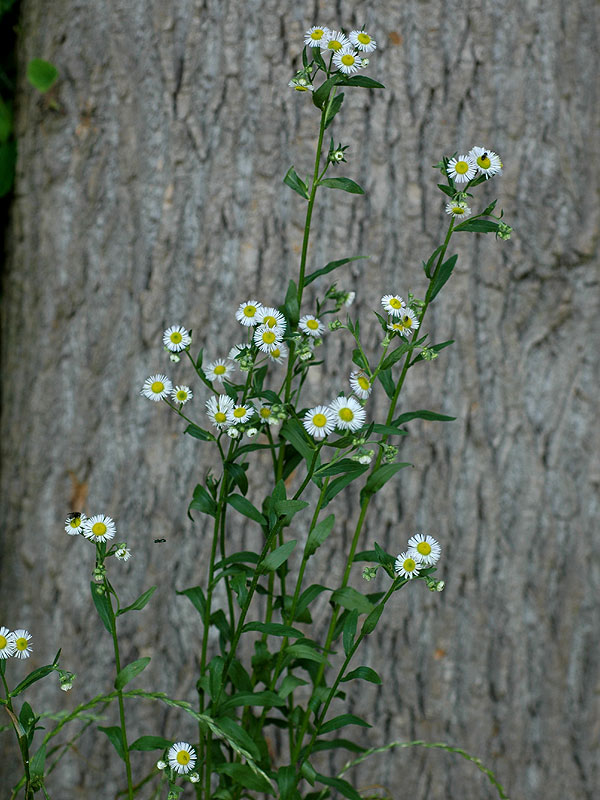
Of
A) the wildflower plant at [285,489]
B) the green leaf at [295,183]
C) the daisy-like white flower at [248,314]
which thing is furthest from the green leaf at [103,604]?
the green leaf at [295,183]

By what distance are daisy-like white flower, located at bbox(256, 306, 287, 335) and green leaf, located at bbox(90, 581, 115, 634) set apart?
0.22m

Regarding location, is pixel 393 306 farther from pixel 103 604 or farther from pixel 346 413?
pixel 103 604

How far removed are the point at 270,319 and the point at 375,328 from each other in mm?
558

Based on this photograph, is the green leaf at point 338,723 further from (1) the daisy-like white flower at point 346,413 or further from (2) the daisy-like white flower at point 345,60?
(2) the daisy-like white flower at point 345,60

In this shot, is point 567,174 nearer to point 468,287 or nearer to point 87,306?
point 468,287

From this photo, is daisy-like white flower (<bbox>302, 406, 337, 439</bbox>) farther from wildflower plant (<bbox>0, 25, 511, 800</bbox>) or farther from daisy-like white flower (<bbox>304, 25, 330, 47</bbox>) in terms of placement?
daisy-like white flower (<bbox>304, 25, 330, 47</bbox>)

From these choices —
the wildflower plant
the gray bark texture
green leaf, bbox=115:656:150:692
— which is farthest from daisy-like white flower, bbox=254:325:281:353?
the gray bark texture

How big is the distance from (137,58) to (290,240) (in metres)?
0.36

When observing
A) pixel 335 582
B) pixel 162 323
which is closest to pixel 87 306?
pixel 162 323

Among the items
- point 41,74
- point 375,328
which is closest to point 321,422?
point 375,328

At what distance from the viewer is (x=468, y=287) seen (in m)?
1.10

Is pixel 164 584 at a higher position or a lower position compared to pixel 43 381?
lower

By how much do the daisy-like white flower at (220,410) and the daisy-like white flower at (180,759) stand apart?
23 cm

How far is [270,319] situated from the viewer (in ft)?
1.79
